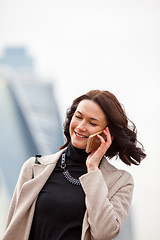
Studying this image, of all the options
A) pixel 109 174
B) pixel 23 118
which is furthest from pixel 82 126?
pixel 23 118

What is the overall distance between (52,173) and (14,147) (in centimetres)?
427

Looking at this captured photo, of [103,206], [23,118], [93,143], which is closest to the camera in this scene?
[103,206]

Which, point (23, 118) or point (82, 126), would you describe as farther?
point (23, 118)

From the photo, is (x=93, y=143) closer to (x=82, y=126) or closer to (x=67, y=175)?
(x=82, y=126)

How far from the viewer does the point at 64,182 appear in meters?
1.50

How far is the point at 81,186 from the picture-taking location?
1.49 metres

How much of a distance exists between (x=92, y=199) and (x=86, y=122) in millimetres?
373

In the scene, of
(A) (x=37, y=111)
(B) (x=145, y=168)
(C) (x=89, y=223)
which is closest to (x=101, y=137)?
(C) (x=89, y=223)

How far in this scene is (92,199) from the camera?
135cm

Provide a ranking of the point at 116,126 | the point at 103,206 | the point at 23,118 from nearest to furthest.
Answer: the point at 103,206 < the point at 116,126 < the point at 23,118

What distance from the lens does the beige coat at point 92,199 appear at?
133cm

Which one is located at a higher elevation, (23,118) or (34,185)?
(34,185)

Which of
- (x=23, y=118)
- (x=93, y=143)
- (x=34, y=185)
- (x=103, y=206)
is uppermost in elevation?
(x=93, y=143)

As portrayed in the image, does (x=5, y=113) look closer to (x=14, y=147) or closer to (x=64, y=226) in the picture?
(x=14, y=147)
